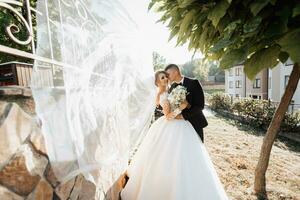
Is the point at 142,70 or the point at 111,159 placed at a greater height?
the point at 142,70

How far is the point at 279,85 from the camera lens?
27266 millimetres

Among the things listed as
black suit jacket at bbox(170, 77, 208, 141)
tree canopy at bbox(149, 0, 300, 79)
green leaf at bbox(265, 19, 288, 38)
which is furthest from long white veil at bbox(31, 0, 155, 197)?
green leaf at bbox(265, 19, 288, 38)

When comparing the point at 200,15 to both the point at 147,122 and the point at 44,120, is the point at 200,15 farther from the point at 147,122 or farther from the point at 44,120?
the point at 147,122

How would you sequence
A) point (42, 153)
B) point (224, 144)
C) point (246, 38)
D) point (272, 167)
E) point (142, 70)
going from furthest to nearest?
point (224, 144) → point (272, 167) → point (142, 70) → point (42, 153) → point (246, 38)

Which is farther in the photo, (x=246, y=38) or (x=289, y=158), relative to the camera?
(x=289, y=158)

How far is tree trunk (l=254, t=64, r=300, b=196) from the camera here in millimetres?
4137

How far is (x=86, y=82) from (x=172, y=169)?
207 centimetres

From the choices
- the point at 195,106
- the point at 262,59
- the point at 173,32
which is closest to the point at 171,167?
the point at 195,106

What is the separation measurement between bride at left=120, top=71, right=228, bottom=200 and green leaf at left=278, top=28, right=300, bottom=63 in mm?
2544

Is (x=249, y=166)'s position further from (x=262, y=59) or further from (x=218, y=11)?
(x=218, y=11)

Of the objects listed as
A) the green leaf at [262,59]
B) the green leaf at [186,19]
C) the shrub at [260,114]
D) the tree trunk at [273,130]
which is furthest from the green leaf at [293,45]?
the shrub at [260,114]

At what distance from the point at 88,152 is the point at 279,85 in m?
29.0

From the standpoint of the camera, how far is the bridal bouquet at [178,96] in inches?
162

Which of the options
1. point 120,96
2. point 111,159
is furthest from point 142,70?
point 111,159
